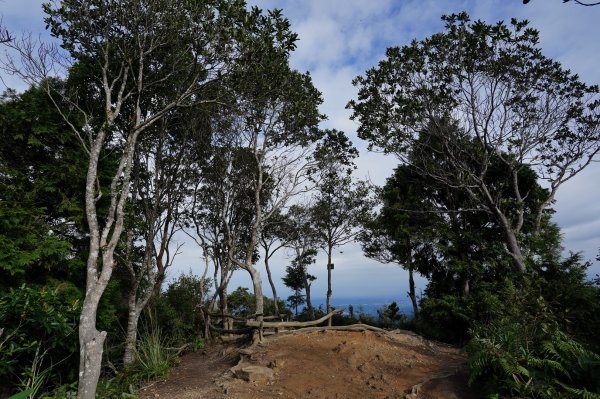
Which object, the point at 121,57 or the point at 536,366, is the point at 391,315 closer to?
the point at 536,366

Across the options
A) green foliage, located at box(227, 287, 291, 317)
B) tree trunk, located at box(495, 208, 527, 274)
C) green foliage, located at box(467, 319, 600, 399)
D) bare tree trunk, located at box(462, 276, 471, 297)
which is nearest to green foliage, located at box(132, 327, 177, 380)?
green foliage, located at box(467, 319, 600, 399)

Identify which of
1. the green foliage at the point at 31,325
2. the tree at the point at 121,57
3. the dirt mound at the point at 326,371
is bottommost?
the dirt mound at the point at 326,371

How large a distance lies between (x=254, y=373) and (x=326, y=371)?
156 cm

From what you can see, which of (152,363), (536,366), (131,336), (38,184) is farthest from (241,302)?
(536,366)

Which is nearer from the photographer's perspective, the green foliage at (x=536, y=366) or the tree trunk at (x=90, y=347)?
the green foliage at (x=536, y=366)

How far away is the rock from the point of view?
7.26 m

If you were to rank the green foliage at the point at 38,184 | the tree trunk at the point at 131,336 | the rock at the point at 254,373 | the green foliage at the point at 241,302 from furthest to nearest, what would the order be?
1. the green foliage at the point at 241,302
2. the tree trunk at the point at 131,336
3. the green foliage at the point at 38,184
4. the rock at the point at 254,373

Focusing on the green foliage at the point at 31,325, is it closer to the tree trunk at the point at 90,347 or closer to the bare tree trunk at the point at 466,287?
the tree trunk at the point at 90,347

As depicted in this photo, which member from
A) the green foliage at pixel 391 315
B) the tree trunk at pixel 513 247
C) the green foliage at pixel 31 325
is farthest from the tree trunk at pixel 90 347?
the green foliage at pixel 391 315

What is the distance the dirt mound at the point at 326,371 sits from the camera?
6781 mm

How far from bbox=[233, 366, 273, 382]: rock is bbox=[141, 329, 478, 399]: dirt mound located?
0.02 meters

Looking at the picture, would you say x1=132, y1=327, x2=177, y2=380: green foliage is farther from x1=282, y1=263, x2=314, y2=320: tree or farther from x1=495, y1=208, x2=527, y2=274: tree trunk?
x1=282, y1=263, x2=314, y2=320: tree

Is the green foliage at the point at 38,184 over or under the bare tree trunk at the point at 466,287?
over

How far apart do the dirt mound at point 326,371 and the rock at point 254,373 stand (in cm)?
2
